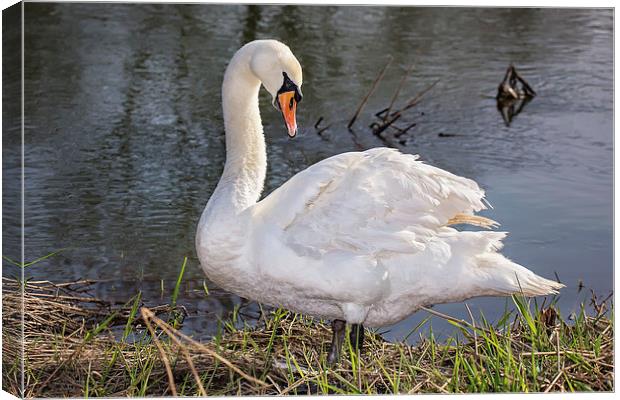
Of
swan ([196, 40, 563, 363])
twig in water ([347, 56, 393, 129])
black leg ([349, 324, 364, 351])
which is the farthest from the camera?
twig in water ([347, 56, 393, 129])

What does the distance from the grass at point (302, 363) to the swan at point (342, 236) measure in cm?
21

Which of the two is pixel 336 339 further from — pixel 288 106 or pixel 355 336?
pixel 288 106

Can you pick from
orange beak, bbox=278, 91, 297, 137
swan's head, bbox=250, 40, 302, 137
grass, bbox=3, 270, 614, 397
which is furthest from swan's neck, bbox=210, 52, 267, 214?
grass, bbox=3, 270, 614, 397

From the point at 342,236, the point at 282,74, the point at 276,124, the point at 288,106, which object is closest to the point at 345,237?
the point at 342,236

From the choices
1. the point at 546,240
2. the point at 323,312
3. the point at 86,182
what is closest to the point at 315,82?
the point at 86,182

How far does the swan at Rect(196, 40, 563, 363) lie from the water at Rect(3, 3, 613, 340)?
0.80 m

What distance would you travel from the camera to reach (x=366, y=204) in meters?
4.25

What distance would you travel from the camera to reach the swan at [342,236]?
4.17 m

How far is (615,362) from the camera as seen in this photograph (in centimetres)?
443

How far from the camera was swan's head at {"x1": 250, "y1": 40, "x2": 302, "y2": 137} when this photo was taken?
4258mm

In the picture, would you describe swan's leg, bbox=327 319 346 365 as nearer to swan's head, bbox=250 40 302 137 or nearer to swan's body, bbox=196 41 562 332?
swan's body, bbox=196 41 562 332

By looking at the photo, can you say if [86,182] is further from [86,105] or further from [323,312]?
[323,312]

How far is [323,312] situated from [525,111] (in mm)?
3865

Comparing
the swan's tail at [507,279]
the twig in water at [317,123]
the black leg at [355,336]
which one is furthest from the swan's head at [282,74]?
the twig in water at [317,123]
